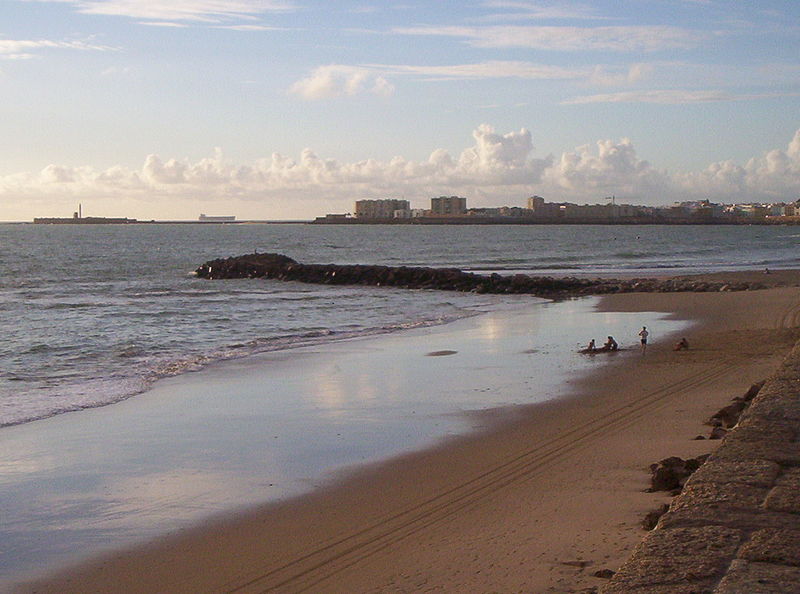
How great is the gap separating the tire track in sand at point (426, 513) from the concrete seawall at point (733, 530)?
2514 mm

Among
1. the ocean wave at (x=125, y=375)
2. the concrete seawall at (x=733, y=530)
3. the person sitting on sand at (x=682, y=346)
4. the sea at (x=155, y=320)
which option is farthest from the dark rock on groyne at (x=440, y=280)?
the concrete seawall at (x=733, y=530)

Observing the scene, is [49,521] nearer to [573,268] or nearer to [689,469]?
[689,469]

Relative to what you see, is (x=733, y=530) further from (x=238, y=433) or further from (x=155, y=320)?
(x=155, y=320)

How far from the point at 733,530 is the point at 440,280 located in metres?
A: 37.1

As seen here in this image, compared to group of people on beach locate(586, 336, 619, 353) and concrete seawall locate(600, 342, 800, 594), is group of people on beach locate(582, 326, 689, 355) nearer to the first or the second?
group of people on beach locate(586, 336, 619, 353)

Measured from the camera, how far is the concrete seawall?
4.59 m

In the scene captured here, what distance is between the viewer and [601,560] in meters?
6.50

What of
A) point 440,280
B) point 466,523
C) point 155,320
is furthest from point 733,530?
point 440,280

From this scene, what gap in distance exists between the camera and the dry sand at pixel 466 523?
21.7 feet

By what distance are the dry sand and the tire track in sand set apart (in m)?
0.02

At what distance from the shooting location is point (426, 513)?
829 centimetres

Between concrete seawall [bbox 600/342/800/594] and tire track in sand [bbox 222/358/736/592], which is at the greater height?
concrete seawall [bbox 600/342/800/594]

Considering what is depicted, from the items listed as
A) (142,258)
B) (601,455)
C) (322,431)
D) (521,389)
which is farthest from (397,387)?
(142,258)

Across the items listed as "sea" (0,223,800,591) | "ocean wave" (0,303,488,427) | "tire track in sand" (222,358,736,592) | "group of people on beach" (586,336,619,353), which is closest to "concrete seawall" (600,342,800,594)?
"tire track in sand" (222,358,736,592)
